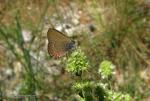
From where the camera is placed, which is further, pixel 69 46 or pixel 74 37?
pixel 74 37

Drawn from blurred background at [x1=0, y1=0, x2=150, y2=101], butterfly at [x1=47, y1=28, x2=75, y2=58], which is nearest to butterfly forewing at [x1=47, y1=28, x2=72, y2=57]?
butterfly at [x1=47, y1=28, x2=75, y2=58]

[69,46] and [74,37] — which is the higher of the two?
[74,37]

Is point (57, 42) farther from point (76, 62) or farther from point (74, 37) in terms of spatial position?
point (74, 37)

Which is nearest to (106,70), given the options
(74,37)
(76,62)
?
(76,62)

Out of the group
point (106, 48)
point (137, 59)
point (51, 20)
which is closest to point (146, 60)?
point (137, 59)

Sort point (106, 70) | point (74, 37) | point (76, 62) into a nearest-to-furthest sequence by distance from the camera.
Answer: point (76, 62), point (106, 70), point (74, 37)

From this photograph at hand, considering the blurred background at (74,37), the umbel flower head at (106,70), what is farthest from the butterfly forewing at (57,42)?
the blurred background at (74,37)
